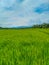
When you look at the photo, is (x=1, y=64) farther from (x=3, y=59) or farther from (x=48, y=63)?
(x=48, y=63)

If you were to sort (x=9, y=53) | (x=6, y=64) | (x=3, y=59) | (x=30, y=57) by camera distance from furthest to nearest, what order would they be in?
(x=9, y=53) < (x=30, y=57) < (x=3, y=59) < (x=6, y=64)

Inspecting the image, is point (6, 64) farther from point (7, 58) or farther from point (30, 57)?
point (30, 57)

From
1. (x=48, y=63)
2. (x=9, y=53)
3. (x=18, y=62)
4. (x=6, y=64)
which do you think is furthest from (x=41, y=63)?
(x=9, y=53)

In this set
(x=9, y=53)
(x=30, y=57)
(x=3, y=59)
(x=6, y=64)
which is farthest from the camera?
(x=9, y=53)

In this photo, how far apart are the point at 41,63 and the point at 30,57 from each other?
0.70 metres

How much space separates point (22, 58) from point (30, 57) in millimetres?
278

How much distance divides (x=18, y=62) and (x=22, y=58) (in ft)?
1.53

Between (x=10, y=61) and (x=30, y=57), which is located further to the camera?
(x=30, y=57)

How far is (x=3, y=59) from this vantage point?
4801 mm

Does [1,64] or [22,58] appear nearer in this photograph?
[1,64]

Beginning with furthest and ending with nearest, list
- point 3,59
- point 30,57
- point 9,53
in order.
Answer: point 9,53, point 30,57, point 3,59

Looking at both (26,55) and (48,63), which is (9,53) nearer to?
(26,55)

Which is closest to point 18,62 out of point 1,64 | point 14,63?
point 14,63

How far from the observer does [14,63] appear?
453cm
